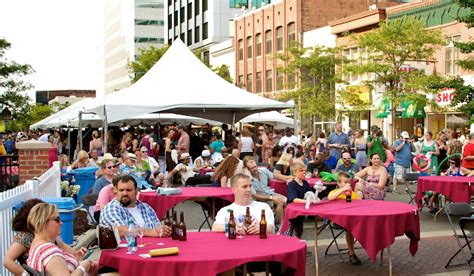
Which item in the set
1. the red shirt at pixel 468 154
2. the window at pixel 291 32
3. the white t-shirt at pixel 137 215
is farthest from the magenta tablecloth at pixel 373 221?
the window at pixel 291 32

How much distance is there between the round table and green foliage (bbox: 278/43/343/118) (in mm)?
31554

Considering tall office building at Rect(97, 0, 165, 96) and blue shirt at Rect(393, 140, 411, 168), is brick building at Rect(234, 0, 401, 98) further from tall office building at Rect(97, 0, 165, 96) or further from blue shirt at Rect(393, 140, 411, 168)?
tall office building at Rect(97, 0, 165, 96)

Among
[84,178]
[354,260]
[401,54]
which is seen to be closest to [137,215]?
[354,260]

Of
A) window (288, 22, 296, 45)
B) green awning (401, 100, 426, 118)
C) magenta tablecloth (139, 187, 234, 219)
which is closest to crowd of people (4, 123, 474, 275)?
magenta tablecloth (139, 187, 234, 219)

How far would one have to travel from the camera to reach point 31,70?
3634 cm

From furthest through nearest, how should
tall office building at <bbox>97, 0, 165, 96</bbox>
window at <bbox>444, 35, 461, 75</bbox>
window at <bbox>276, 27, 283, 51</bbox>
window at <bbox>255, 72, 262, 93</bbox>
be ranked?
1. tall office building at <bbox>97, 0, 165, 96</bbox>
2. window at <bbox>255, 72, 262, 93</bbox>
3. window at <bbox>276, 27, 283, 51</bbox>
4. window at <bbox>444, 35, 461, 75</bbox>

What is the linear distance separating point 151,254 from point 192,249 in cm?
47

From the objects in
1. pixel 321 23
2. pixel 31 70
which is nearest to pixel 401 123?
pixel 321 23

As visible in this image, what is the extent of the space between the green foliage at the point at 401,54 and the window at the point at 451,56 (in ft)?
3.54

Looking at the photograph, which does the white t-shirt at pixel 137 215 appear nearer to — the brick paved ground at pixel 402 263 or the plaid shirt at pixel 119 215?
the plaid shirt at pixel 119 215

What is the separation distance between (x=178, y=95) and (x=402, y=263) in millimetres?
10149

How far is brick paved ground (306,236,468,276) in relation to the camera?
30.6 feet

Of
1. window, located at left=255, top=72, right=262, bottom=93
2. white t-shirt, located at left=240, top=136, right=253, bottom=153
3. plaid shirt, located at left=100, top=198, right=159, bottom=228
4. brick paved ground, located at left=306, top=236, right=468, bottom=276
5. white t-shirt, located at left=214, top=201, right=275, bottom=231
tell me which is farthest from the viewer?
window, located at left=255, top=72, right=262, bottom=93

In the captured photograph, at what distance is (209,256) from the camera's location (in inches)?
222
